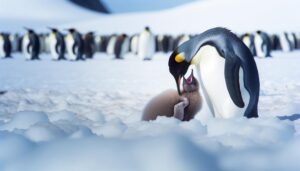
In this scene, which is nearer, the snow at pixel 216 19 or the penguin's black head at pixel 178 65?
the penguin's black head at pixel 178 65

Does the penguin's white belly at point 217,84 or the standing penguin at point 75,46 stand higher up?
the penguin's white belly at point 217,84

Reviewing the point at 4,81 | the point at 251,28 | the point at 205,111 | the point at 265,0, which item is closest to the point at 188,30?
the point at 251,28

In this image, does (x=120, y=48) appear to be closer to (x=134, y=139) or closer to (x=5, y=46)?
(x=5, y=46)

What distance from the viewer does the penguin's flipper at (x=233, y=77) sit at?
2406 mm

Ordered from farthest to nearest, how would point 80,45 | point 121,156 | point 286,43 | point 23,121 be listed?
point 286,43 < point 80,45 < point 23,121 < point 121,156

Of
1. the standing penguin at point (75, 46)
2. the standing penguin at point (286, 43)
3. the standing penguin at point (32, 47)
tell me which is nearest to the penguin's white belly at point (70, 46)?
the standing penguin at point (75, 46)

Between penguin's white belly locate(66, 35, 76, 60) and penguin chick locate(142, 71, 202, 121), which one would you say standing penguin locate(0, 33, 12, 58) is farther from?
penguin chick locate(142, 71, 202, 121)

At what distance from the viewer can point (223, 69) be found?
96.7 inches

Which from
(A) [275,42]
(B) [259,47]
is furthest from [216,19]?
(B) [259,47]

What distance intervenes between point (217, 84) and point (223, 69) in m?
0.08

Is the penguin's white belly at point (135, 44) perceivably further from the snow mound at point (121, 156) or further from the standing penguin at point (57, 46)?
the snow mound at point (121, 156)

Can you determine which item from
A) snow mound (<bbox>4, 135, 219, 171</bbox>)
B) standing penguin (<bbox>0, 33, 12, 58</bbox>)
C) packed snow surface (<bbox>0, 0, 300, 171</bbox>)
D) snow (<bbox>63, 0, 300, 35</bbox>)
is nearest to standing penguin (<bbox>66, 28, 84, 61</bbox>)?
standing penguin (<bbox>0, 33, 12, 58</bbox>)

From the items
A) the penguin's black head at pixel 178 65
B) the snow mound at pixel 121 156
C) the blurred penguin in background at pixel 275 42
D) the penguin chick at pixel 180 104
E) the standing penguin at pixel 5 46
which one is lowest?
the blurred penguin in background at pixel 275 42

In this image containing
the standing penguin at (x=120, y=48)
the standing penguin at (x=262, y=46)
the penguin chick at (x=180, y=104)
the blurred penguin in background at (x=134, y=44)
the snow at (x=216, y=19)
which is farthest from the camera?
the snow at (x=216, y=19)
